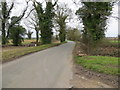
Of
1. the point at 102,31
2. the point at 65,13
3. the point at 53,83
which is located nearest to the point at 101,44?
the point at 102,31

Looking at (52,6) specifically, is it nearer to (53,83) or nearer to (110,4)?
(110,4)

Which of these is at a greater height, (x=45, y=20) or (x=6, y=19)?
(x=6, y=19)

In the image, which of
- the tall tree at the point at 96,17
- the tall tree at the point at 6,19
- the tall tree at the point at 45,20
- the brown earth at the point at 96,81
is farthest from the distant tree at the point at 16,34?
the brown earth at the point at 96,81

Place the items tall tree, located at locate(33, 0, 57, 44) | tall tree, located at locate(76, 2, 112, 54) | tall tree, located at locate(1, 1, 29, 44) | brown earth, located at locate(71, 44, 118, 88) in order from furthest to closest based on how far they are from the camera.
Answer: tall tree, located at locate(1, 1, 29, 44)
tall tree, located at locate(33, 0, 57, 44)
tall tree, located at locate(76, 2, 112, 54)
brown earth, located at locate(71, 44, 118, 88)

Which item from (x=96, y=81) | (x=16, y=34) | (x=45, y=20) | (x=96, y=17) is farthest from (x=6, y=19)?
(x=96, y=81)

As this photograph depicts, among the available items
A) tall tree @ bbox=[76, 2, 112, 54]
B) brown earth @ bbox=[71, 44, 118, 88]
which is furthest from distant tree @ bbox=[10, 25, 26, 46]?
brown earth @ bbox=[71, 44, 118, 88]

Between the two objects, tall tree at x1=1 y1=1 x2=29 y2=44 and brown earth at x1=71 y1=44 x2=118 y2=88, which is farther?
tall tree at x1=1 y1=1 x2=29 y2=44

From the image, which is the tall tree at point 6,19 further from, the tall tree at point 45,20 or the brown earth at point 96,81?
the brown earth at point 96,81

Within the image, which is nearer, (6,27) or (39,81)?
(39,81)

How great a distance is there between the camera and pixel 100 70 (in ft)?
18.3

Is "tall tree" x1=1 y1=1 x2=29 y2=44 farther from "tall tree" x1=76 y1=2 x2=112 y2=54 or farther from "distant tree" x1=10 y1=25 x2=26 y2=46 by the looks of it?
"tall tree" x1=76 y1=2 x2=112 y2=54

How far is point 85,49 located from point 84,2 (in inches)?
236

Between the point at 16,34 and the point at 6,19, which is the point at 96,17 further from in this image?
the point at 6,19

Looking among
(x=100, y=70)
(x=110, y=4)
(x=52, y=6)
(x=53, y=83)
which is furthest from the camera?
A: (x=52, y=6)
